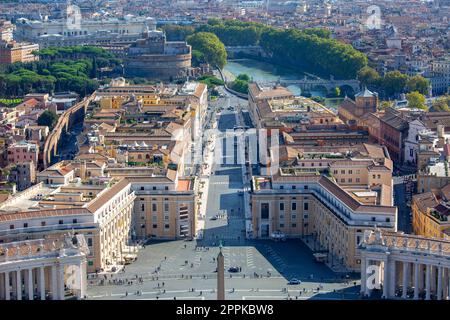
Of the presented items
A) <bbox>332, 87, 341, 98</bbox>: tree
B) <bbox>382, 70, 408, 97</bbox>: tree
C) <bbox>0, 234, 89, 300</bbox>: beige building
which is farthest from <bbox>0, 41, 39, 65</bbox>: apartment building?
<bbox>0, 234, 89, 300</bbox>: beige building

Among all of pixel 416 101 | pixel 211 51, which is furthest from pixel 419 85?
pixel 211 51

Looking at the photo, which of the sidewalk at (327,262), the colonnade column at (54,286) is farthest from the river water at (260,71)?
the colonnade column at (54,286)

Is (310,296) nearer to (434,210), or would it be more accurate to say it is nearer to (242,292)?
(242,292)

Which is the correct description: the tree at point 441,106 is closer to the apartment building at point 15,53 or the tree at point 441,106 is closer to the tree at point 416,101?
the tree at point 416,101

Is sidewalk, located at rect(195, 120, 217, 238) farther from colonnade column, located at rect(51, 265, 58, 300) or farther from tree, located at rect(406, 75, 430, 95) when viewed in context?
tree, located at rect(406, 75, 430, 95)

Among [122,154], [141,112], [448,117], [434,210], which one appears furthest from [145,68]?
[434,210]
